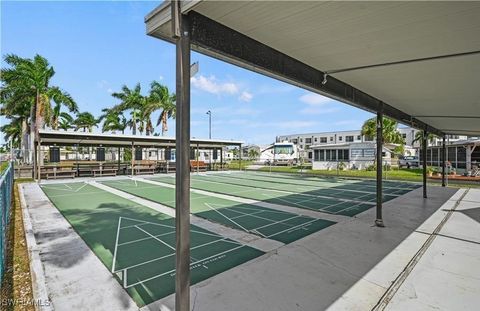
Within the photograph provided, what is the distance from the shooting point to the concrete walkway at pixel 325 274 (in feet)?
10.6

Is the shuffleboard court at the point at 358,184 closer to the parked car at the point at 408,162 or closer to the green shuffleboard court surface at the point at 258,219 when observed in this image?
the green shuffleboard court surface at the point at 258,219

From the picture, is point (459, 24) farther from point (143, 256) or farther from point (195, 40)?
point (143, 256)

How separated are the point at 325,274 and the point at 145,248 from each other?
139 inches

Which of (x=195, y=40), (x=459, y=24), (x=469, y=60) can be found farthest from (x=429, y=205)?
(x=195, y=40)

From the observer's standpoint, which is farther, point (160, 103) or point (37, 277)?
Result: point (160, 103)

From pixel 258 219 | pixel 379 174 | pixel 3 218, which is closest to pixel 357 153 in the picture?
pixel 379 174

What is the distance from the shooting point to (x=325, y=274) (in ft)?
13.0

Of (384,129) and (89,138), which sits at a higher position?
(384,129)

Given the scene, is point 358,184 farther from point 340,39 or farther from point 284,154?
point 284,154

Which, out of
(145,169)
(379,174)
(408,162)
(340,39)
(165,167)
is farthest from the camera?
(408,162)

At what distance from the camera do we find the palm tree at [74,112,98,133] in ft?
148

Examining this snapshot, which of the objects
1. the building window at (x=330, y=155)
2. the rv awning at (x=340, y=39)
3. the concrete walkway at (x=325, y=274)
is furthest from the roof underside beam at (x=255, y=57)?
the building window at (x=330, y=155)

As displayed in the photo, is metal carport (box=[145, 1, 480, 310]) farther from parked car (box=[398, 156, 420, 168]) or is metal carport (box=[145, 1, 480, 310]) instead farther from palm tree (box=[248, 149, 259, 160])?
palm tree (box=[248, 149, 259, 160])

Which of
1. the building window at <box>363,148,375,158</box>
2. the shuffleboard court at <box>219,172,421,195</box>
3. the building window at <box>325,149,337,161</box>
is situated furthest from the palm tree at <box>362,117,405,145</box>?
the shuffleboard court at <box>219,172,421,195</box>
